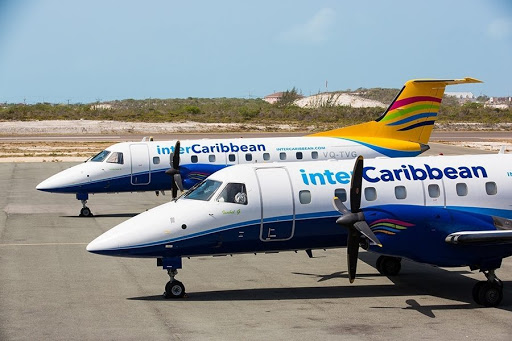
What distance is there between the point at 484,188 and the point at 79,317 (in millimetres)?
10253

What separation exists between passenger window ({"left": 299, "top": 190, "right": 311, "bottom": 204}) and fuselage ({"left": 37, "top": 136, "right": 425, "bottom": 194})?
12622 millimetres

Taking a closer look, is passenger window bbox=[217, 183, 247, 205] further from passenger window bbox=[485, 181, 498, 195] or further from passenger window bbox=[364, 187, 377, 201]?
passenger window bbox=[485, 181, 498, 195]

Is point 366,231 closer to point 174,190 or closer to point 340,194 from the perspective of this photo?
point 340,194

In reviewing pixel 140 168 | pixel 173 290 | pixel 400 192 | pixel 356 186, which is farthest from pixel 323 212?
pixel 140 168

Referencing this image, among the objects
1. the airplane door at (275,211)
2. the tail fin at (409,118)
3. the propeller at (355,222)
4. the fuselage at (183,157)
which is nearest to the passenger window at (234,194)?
the airplane door at (275,211)

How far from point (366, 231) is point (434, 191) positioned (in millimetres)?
2956

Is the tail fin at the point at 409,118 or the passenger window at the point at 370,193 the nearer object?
the passenger window at the point at 370,193

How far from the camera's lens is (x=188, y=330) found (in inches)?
610

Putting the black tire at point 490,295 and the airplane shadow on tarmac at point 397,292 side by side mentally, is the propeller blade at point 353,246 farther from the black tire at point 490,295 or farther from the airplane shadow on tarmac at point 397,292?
the black tire at point 490,295

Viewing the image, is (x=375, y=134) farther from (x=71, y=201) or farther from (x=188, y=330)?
(x=188, y=330)

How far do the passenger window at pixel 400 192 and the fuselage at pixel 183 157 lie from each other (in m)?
13.1

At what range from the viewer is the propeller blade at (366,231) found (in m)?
17.2

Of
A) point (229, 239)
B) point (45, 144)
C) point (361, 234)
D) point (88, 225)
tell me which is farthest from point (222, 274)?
point (45, 144)

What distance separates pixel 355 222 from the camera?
17344 millimetres
